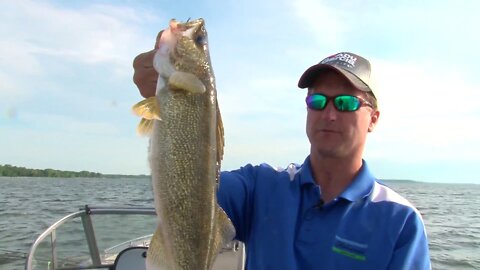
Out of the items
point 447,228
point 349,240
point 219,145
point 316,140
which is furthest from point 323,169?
point 447,228

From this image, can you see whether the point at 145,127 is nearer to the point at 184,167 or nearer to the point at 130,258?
the point at 184,167

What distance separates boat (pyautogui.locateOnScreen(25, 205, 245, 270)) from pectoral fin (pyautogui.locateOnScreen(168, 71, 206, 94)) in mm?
3425

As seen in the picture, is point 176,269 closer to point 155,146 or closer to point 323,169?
point 155,146

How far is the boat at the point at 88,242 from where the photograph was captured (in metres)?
5.82

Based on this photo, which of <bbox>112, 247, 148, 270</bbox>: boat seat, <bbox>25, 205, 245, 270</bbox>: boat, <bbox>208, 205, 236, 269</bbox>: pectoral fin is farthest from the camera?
<bbox>25, 205, 245, 270</bbox>: boat

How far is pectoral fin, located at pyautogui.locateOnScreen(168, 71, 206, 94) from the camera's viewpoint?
2434mm

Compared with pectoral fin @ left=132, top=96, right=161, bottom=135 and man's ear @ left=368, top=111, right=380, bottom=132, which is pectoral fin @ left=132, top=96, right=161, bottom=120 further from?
man's ear @ left=368, top=111, right=380, bottom=132

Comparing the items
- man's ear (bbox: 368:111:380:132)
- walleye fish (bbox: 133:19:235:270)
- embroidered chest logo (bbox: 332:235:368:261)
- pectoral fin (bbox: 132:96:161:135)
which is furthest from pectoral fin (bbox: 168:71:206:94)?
man's ear (bbox: 368:111:380:132)

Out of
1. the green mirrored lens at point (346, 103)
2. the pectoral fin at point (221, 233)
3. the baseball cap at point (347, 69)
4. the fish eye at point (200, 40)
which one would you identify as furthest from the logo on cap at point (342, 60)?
the pectoral fin at point (221, 233)

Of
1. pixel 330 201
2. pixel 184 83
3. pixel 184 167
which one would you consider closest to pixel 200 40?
pixel 184 83

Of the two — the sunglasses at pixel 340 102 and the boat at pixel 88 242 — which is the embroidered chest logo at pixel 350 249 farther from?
the boat at pixel 88 242

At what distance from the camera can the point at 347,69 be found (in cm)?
323

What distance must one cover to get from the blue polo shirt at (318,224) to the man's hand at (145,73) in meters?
0.85

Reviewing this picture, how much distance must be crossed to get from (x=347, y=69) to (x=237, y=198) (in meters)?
1.13
